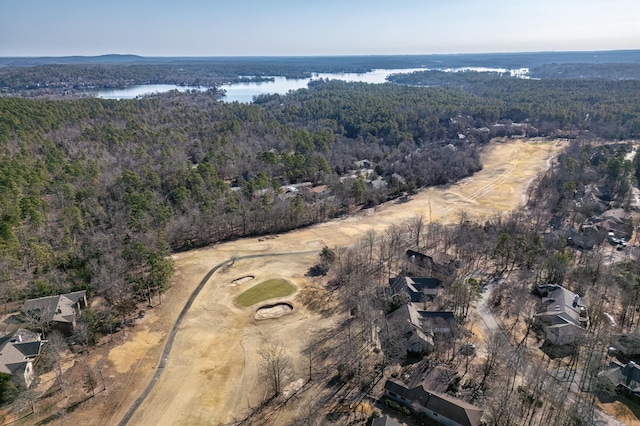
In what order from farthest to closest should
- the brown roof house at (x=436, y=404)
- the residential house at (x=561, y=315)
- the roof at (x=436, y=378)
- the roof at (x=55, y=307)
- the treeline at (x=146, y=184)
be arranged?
the treeline at (x=146, y=184) → the roof at (x=55, y=307) → the residential house at (x=561, y=315) → the roof at (x=436, y=378) → the brown roof house at (x=436, y=404)

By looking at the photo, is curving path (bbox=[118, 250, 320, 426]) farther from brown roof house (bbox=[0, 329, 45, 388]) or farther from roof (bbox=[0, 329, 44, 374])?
roof (bbox=[0, 329, 44, 374])

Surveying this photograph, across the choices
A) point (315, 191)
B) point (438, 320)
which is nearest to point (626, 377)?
point (438, 320)

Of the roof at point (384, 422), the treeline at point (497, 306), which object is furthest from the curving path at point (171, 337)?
the roof at point (384, 422)

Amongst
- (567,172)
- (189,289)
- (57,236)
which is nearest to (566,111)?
(567,172)

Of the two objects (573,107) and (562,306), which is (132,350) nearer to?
(562,306)

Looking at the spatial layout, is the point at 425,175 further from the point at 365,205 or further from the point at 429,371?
the point at 429,371

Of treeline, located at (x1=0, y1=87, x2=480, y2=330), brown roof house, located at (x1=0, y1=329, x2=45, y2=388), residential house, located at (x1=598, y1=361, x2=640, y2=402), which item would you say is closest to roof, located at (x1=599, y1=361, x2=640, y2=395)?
residential house, located at (x1=598, y1=361, x2=640, y2=402)

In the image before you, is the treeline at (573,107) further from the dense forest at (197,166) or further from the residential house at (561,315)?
the residential house at (561,315)
